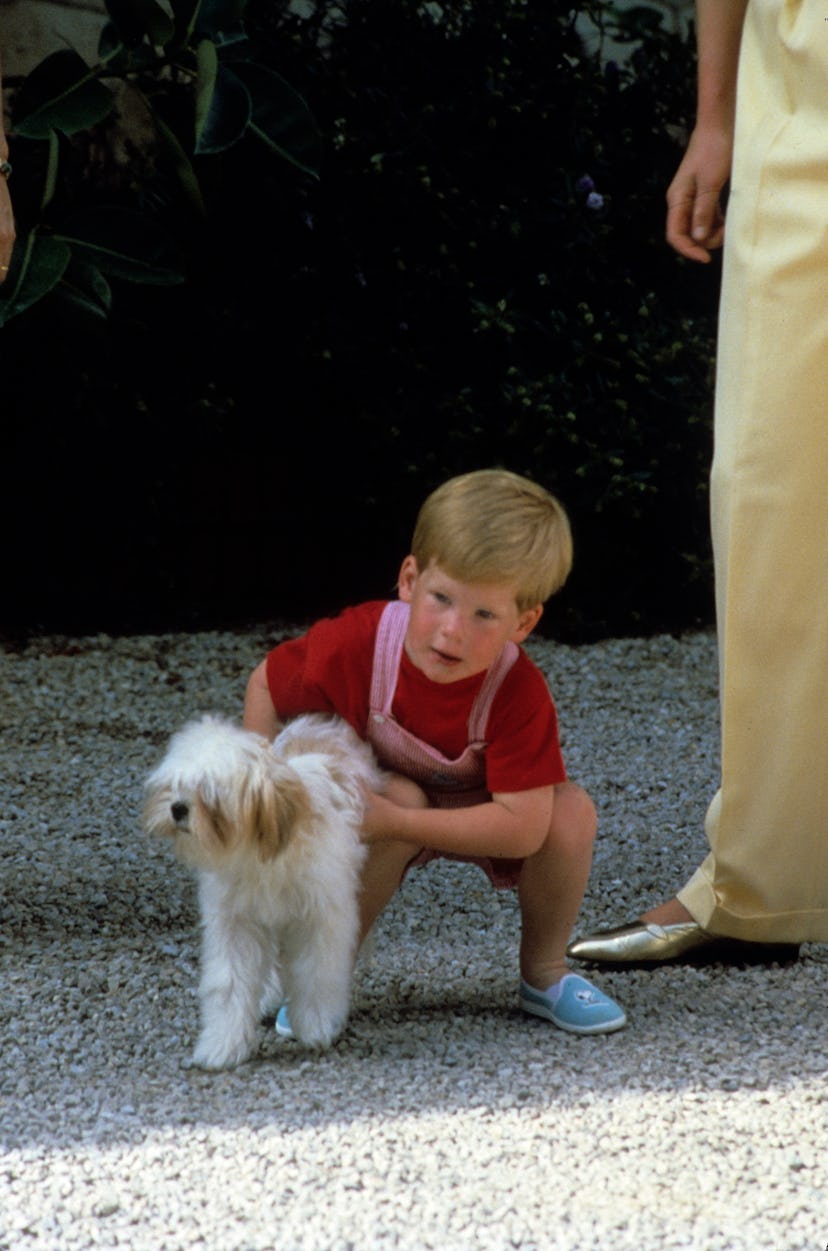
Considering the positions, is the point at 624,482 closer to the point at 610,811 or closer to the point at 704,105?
the point at 610,811

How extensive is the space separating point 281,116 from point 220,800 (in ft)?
8.60

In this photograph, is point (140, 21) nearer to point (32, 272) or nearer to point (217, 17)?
point (217, 17)

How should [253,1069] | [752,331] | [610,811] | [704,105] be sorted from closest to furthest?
[253,1069], [752,331], [704,105], [610,811]

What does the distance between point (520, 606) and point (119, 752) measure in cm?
226

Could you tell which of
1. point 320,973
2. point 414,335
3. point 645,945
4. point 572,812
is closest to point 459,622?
point 572,812

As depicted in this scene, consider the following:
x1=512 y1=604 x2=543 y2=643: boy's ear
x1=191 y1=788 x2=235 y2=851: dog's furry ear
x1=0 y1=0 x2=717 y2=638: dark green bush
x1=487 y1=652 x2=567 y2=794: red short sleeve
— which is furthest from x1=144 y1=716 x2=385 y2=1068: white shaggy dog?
x1=0 y1=0 x2=717 y2=638: dark green bush

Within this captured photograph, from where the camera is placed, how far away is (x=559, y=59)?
216 inches

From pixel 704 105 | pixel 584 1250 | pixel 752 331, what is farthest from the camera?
pixel 704 105

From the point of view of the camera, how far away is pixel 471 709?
2.43 metres

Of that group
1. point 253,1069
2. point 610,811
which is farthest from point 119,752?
point 253,1069

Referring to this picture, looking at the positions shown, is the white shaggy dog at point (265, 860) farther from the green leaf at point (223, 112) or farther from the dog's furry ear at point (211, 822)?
the green leaf at point (223, 112)

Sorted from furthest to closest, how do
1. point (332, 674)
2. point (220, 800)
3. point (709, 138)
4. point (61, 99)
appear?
1. point (61, 99)
2. point (709, 138)
3. point (332, 674)
4. point (220, 800)

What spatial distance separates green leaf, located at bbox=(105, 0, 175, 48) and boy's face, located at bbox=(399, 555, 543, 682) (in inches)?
96.0

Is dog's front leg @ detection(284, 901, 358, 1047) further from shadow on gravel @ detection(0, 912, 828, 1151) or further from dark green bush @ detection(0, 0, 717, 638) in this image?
dark green bush @ detection(0, 0, 717, 638)
